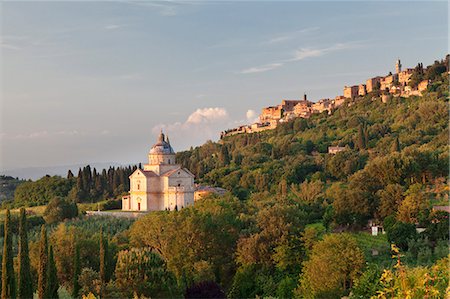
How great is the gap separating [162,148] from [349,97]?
50.4 m

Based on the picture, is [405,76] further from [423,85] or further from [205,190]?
[205,190]

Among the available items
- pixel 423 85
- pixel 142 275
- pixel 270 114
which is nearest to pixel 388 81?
pixel 423 85

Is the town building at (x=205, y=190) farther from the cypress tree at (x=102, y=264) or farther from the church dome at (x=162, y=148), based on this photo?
the cypress tree at (x=102, y=264)

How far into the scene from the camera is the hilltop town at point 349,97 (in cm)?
8132

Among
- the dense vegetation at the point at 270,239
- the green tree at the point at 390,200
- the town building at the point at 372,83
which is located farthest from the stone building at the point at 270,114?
the green tree at the point at 390,200

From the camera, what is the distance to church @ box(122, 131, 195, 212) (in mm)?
48406

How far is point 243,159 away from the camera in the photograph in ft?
216

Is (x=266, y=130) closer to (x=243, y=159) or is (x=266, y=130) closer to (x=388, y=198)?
(x=243, y=159)

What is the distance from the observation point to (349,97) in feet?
308

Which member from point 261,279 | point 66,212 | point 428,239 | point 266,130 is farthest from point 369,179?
point 266,130

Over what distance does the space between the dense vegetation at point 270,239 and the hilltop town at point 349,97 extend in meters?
24.7

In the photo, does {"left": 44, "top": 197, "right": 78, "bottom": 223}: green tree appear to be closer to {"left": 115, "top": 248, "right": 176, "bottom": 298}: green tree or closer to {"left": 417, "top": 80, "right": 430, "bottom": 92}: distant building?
{"left": 115, "top": 248, "right": 176, "bottom": 298}: green tree

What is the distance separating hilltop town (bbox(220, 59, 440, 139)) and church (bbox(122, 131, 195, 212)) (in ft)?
135

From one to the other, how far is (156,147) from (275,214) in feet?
76.7
